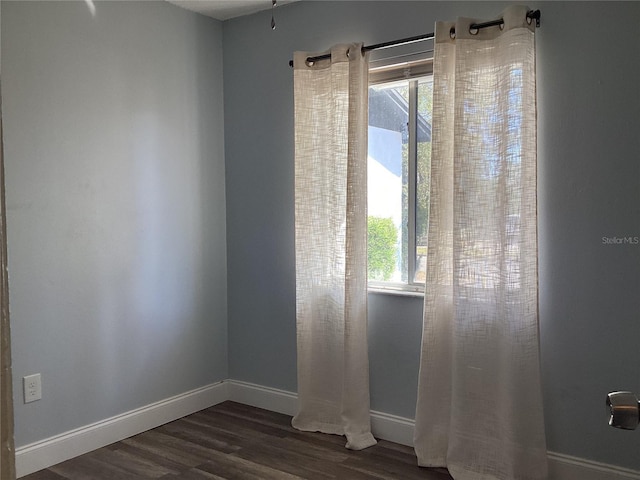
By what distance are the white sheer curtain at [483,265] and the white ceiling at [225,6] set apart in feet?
3.86

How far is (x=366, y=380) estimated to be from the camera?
118 inches

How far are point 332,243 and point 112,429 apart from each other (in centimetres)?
150

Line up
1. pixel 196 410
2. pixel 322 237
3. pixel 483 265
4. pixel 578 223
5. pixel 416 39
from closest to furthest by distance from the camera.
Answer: pixel 578 223 < pixel 483 265 < pixel 416 39 < pixel 322 237 < pixel 196 410

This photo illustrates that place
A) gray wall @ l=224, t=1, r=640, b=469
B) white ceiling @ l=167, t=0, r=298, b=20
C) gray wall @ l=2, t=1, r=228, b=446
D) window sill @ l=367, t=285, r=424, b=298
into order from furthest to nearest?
white ceiling @ l=167, t=0, r=298, b=20 → window sill @ l=367, t=285, r=424, b=298 → gray wall @ l=2, t=1, r=228, b=446 → gray wall @ l=224, t=1, r=640, b=469

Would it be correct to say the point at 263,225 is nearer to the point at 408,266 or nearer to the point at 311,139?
the point at 311,139

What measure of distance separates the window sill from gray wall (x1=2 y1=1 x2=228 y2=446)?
1.08 meters

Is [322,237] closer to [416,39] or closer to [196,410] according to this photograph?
[416,39]

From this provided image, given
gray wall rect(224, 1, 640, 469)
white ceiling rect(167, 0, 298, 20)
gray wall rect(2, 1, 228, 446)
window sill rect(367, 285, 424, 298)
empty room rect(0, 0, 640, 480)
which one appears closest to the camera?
gray wall rect(224, 1, 640, 469)

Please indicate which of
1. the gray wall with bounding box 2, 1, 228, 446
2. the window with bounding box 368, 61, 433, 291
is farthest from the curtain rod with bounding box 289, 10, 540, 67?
the gray wall with bounding box 2, 1, 228, 446

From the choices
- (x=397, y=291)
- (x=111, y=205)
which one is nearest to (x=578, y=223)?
(x=397, y=291)

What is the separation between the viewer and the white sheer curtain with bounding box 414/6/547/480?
2.44 meters

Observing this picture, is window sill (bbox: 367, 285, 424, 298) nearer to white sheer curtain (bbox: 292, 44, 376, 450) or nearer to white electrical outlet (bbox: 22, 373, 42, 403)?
white sheer curtain (bbox: 292, 44, 376, 450)

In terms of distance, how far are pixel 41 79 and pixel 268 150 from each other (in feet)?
4.13

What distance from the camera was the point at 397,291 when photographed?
9.70 ft
